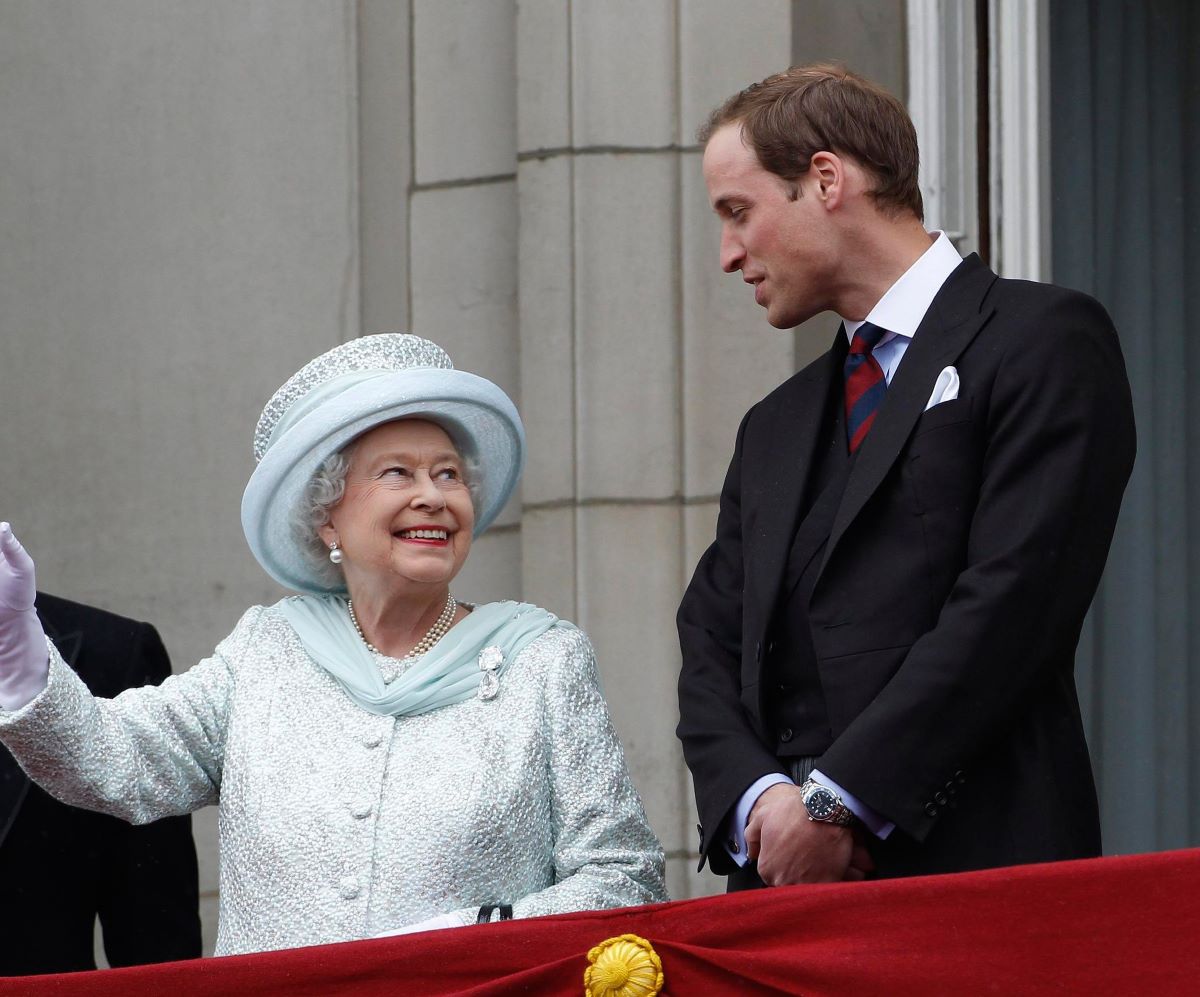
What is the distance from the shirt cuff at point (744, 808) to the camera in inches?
116

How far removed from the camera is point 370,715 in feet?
10.5

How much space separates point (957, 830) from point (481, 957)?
0.67 metres

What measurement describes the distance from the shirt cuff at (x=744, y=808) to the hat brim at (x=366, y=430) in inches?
28.5

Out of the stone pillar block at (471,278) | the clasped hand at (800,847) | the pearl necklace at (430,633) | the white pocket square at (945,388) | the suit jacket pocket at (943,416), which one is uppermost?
the stone pillar block at (471,278)

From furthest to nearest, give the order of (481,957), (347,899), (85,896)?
1. (85,896)
2. (347,899)
3. (481,957)

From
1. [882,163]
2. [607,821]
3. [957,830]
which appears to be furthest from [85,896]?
[882,163]

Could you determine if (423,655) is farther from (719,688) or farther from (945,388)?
(945,388)

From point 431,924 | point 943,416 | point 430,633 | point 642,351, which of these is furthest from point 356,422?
point 642,351

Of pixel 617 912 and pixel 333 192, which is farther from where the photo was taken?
pixel 333 192

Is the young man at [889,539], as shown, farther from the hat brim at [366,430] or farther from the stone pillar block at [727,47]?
the stone pillar block at [727,47]

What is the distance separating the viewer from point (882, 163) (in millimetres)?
3162

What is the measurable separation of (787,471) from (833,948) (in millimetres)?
→ 797

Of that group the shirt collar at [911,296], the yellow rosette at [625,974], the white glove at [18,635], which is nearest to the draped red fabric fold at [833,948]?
the yellow rosette at [625,974]

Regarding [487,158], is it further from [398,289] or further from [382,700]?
[382,700]
